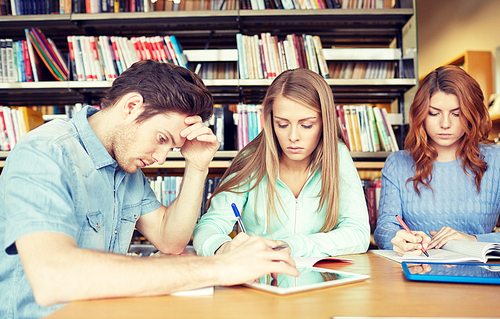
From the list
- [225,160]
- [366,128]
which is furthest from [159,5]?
[366,128]

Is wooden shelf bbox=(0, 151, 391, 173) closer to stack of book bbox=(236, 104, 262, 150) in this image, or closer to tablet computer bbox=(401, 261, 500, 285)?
stack of book bbox=(236, 104, 262, 150)

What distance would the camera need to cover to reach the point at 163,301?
0.59 m

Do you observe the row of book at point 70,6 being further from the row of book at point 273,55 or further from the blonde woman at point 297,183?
the blonde woman at point 297,183

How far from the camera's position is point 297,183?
1382mm

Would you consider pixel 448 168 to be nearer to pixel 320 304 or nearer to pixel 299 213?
pixel 299 213

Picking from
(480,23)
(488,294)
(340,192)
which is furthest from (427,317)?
(480,23)

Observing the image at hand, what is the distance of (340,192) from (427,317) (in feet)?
2.57

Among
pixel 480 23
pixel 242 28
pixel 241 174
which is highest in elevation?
pixel 480 23

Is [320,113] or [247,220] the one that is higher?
[320,113]

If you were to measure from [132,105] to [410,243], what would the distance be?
87 centimetres

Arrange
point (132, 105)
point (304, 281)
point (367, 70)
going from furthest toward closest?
point (367, 70)
point (132, 105)
point (304, 281)

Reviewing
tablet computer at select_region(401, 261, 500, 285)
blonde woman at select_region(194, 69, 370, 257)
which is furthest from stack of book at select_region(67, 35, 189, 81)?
tablet computer at select_region(401, 261, 500, 285)

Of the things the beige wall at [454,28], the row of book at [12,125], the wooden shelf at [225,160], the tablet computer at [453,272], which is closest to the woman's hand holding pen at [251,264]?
the tablet computer at [453,272]

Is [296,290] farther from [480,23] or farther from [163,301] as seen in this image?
[480,23]
